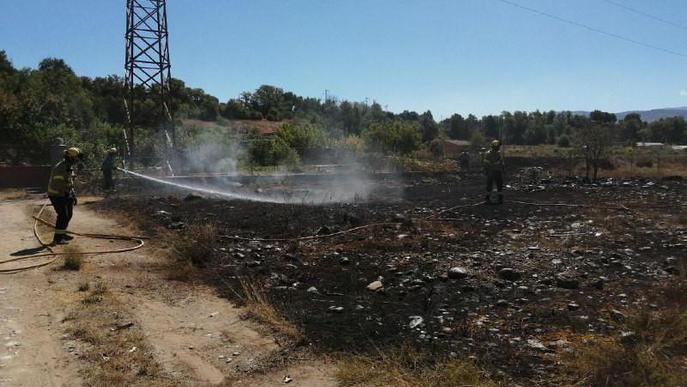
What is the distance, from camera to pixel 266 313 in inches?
214

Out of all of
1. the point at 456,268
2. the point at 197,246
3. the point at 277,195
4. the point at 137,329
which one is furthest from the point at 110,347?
the point at 277,195

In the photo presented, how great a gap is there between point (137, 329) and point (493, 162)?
33.7 ft

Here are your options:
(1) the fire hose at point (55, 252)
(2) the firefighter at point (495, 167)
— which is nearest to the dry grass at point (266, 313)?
(1) the fire hose at point (55, 252)

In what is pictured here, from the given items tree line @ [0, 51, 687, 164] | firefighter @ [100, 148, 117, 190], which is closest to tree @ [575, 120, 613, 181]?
tree line @ [0, 51, 687, 164]

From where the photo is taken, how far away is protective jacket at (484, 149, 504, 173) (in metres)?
13.2

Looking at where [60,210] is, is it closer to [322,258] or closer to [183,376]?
[322,258]

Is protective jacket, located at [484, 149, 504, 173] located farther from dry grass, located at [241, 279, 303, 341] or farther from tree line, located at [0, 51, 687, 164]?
tree line, located at [0, 51, 687, 164]

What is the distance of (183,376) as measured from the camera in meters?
4.23

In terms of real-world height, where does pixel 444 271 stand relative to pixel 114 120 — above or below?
below

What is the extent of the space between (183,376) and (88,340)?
1.22 m

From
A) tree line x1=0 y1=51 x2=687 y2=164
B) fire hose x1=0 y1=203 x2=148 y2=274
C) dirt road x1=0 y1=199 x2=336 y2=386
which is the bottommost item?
dirt road x1=0 y1=199 x2=336 y2=386

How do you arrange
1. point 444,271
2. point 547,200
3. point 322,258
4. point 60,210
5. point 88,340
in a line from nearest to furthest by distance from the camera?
1. point 88,340
2. point 444,271
3. point 322,258
4. point 60,210
5. point 547,200

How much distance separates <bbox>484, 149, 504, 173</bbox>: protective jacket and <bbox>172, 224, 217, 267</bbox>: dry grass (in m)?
7.78

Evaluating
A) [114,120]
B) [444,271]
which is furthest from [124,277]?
[114,120]
